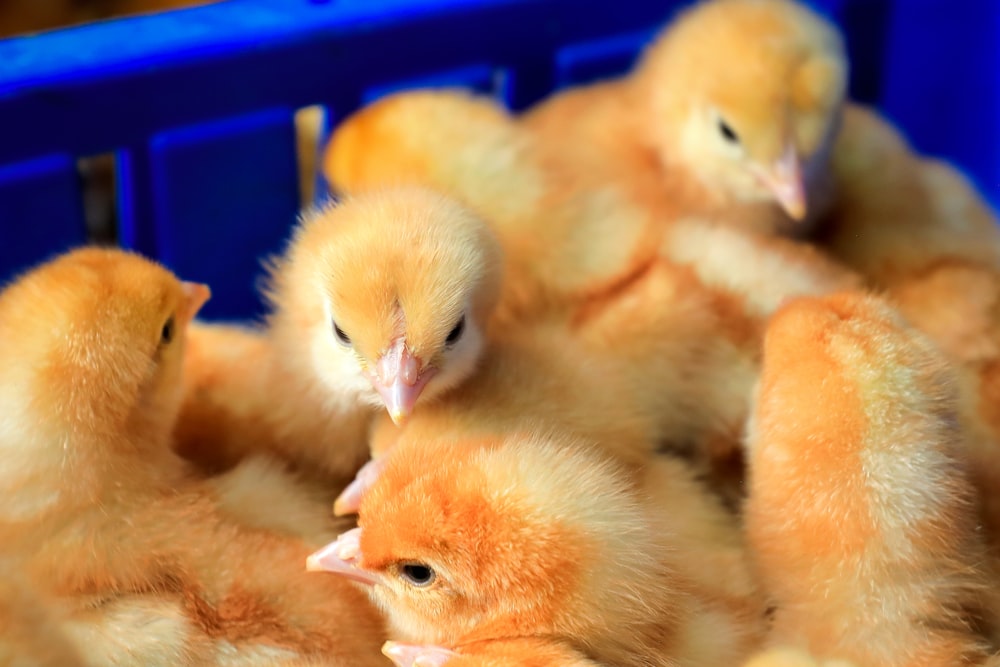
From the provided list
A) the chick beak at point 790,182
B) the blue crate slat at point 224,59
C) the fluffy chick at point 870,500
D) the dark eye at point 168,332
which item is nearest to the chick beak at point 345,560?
the dark eye at point 168,332

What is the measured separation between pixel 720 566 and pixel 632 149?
90cm

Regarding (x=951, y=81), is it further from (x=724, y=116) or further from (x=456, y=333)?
(x=456, y=333)

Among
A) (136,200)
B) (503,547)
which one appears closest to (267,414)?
(136,200)

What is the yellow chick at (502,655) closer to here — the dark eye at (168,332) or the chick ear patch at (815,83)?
the dark eye at (168,332)

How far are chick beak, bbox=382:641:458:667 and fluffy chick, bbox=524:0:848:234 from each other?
0.96 meters

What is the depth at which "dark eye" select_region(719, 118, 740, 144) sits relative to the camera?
1.95 m

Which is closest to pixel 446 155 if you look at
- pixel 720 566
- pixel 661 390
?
pixel 661 390

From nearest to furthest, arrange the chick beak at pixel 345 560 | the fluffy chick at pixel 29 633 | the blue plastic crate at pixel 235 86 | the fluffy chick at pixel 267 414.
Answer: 1. the fluffy chick at pixel 29 633
2. the chick beak at pixel 345 560
3. the fluffy chick at pixel 267 414
4. the blue plastic crate at pixel 235 86

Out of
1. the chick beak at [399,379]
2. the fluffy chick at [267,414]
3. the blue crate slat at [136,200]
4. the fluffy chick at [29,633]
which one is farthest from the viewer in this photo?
the blue crate slat at [136,200]

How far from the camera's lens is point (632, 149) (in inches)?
82.7

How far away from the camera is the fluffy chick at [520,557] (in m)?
1.15

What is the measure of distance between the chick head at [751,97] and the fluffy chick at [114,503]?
3.22ft

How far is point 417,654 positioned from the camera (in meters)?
1.21

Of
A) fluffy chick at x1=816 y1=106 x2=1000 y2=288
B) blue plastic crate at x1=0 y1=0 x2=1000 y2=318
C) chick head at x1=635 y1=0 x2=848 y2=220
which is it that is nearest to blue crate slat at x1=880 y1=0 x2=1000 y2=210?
blue plastic crate at x1=0 y1=0 x2=1000 y2=318
